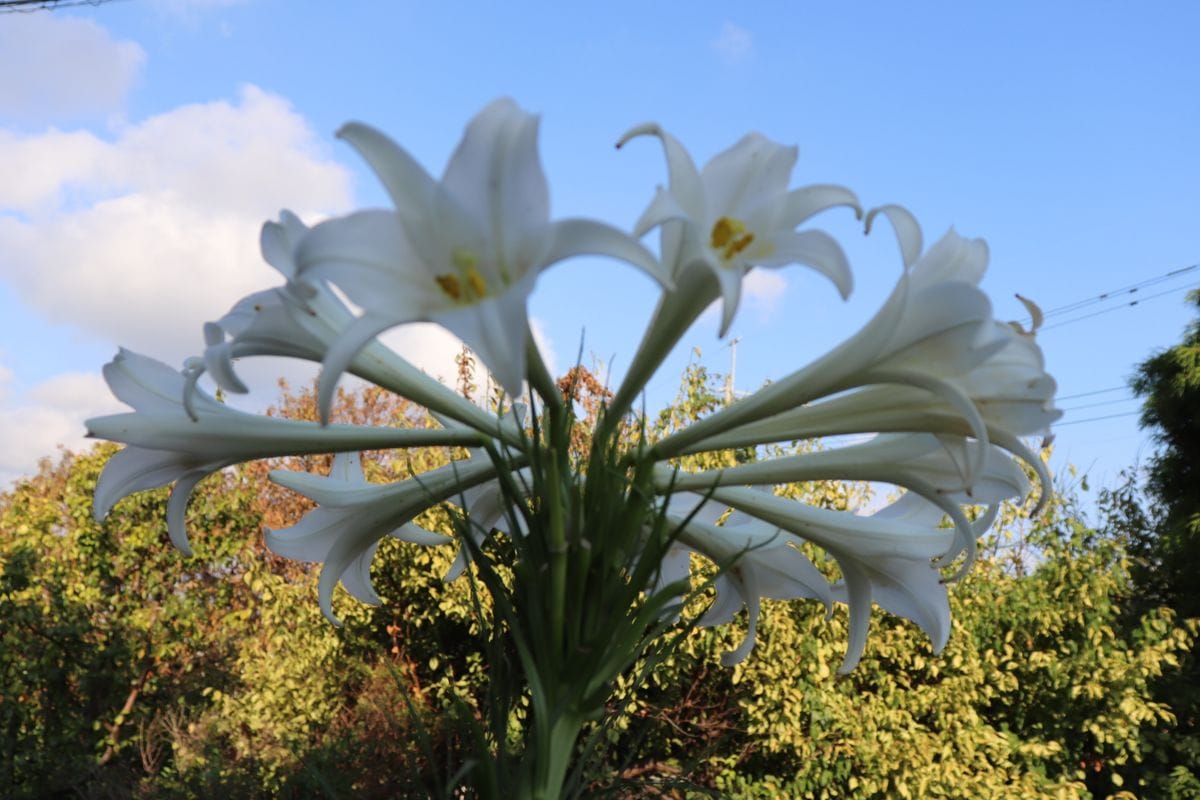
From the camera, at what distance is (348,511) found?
182 cm

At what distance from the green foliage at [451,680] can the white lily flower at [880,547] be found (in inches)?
204

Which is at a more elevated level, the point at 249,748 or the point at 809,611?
the point at 809,611

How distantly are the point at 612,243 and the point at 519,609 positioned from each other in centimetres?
65

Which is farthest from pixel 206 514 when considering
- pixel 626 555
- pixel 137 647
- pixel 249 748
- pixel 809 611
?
pixel 626 555

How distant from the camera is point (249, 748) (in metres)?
8.12

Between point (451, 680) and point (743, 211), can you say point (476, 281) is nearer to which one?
point (743, 211)

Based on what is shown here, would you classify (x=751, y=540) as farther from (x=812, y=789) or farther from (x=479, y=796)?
(x=812, y=789)

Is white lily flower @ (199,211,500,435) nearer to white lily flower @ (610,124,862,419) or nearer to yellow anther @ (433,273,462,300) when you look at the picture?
yellow anther @ (433,273,462,300)

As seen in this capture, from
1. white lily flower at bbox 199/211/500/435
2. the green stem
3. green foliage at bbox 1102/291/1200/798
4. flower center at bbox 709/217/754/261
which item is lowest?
the green stem

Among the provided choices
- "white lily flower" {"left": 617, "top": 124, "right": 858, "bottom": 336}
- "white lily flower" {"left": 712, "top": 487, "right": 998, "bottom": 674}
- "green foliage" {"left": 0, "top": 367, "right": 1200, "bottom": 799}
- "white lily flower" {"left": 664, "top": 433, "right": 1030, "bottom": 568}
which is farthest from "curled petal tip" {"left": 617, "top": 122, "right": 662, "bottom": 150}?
"green foliage" {"left": 0, "top": 367, "right": 1200, "bottom": 799}

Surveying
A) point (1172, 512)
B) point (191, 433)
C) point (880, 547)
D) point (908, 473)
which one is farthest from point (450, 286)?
point (1172, 512)

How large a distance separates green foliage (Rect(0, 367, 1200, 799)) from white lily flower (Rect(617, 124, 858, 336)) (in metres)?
5.80

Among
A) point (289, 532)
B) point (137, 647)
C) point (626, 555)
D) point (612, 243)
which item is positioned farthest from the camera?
point (137, 647)

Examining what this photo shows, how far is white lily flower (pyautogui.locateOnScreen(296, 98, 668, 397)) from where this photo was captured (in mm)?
1146
